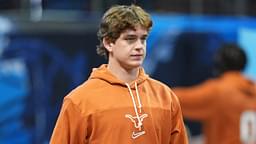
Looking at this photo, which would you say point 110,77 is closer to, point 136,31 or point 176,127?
point 136,31

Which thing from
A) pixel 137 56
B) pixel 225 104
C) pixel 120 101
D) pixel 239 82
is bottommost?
pixel 225 104

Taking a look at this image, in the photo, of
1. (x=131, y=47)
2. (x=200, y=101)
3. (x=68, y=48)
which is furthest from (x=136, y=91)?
(x=68, y=48)

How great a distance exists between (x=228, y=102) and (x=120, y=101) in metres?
2.69

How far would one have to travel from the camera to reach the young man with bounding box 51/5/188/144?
13.7 feet

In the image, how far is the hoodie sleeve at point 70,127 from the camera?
13.7 ft

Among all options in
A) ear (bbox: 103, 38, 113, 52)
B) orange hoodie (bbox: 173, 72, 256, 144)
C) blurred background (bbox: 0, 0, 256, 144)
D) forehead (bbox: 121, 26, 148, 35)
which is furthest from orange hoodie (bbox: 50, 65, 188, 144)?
blurred background (bbox: 0, 0, 256, 144)

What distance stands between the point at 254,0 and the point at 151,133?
557 cm

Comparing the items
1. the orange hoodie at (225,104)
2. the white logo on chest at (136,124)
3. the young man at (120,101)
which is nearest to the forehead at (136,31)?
the young man at (120,101)

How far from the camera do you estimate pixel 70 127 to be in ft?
13.8

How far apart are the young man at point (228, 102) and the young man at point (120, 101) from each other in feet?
8.13

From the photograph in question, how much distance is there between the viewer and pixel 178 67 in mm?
8742

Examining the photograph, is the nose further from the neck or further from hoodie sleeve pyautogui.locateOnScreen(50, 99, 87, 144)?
hoodie sleeve pyautogui.locateOnScreen(50, 99, 87, 144)

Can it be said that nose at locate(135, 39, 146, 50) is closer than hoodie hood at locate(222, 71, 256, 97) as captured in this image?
Yes

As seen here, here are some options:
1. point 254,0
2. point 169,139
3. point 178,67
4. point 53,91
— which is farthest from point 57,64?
point 169,139
